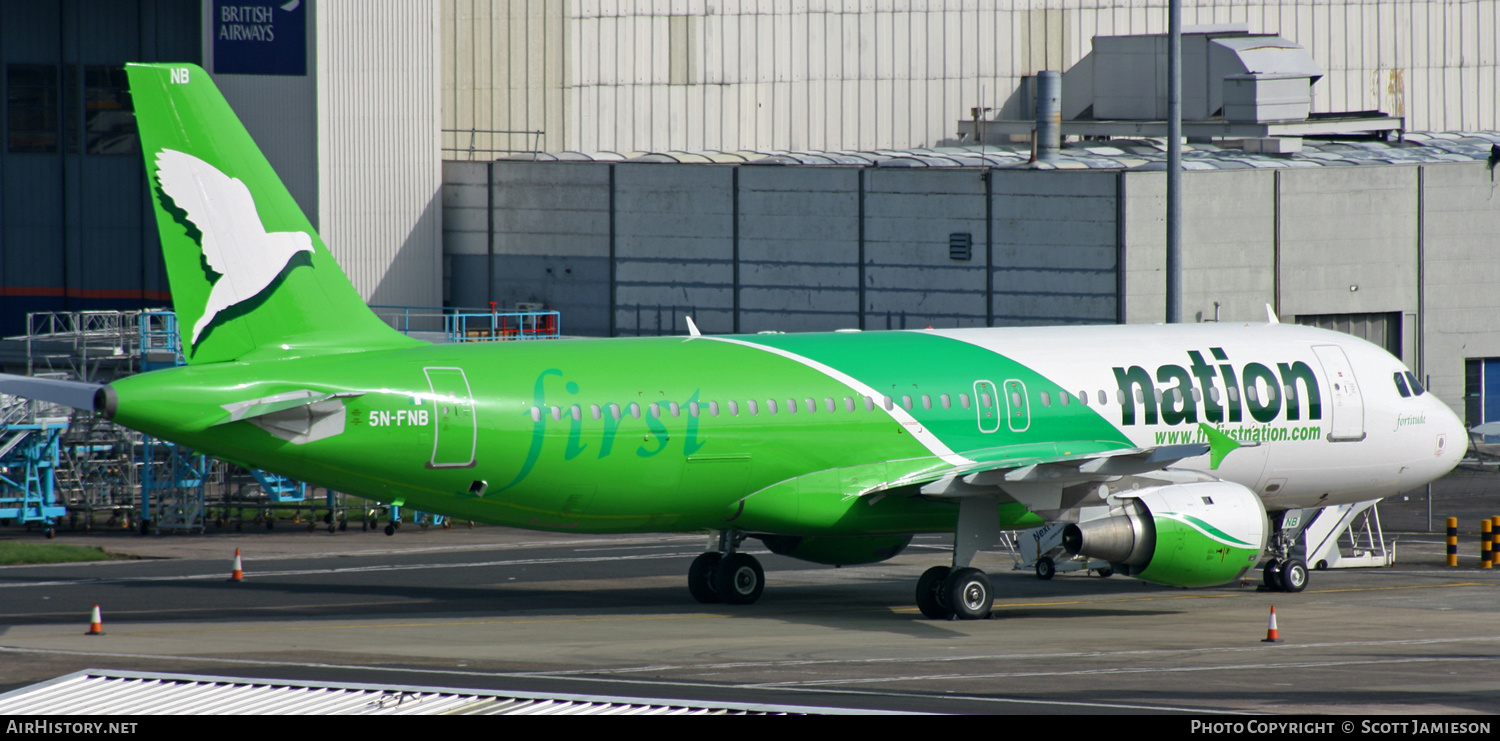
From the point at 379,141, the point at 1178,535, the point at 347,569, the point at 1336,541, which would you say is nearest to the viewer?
the point at 1178,535

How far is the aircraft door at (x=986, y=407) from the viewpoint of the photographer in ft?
100

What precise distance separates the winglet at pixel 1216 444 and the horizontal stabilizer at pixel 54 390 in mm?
18125

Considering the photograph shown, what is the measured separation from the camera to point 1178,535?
28.9 m

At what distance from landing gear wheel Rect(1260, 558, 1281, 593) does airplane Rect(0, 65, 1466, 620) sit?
0.04 meters

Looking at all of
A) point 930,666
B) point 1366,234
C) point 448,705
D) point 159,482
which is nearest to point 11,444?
point 159,482

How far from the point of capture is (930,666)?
24703 mm

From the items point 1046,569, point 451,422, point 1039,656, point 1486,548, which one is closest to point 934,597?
point 1039,656

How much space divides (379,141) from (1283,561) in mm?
33590

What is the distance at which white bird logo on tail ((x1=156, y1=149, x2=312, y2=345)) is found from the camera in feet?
87.6

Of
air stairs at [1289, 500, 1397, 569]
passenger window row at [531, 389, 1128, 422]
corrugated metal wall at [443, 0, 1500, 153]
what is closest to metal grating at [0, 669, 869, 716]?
passenger window row at [531, 389, 1128, 422]

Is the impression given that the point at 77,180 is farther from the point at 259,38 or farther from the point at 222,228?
the point at 222,228

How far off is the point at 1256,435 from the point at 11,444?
3008cm

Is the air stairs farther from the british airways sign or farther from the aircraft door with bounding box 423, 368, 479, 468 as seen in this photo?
the british airways sign

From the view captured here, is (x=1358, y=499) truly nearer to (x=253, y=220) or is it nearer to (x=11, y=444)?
(x=253, y=220)
